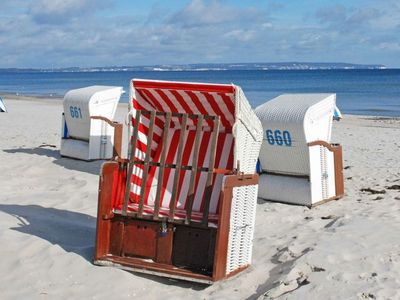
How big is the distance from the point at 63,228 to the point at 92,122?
4407 millimetres

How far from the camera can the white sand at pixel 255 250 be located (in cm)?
505

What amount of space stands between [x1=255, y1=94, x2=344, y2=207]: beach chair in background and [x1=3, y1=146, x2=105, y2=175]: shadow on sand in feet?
10.6

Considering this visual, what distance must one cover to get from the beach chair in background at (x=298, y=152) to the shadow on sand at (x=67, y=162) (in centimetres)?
324

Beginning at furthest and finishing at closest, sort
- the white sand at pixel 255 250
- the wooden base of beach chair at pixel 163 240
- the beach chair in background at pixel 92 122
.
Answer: the beach chair in background at pixel 92 122 → the wooden base of beach chair at pixel 163 240 → the white sand at pixel 255 250

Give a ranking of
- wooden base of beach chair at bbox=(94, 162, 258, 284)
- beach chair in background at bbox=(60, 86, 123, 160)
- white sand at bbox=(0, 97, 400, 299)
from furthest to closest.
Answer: beach chair in background at bbox=(60, 86, 123, 160) < wooden base of beach chair at bbox=(94, 162, 258, 284) < white sand at bbox=(0, 97, 400, 299)

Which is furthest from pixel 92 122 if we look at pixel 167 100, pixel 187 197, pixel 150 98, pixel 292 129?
pixel 187 197

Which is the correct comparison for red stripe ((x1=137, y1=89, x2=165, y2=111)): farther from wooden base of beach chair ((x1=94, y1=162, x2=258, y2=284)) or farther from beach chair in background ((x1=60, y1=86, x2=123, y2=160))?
beach chair in background ((x1=60, y1=86, x2=123, y2=160))

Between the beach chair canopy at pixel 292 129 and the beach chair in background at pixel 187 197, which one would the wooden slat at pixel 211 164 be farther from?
the beach chair canopy at pixel 292 129

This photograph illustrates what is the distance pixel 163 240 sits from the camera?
564 centimetres

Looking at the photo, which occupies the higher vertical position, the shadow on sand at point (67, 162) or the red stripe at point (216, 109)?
the red stripe at point (216, 109)

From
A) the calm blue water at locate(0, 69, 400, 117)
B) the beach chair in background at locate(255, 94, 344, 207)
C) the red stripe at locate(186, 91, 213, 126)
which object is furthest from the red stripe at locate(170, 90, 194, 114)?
the calm blue water at locate(0, 69, 400, 117)

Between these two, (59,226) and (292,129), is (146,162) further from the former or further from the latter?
(292,129)

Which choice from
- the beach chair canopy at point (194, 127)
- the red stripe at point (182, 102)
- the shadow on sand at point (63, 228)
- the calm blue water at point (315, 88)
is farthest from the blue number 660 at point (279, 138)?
the calm blue water at point (315, 88)

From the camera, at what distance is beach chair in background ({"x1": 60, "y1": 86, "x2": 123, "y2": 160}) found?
36.3ft
